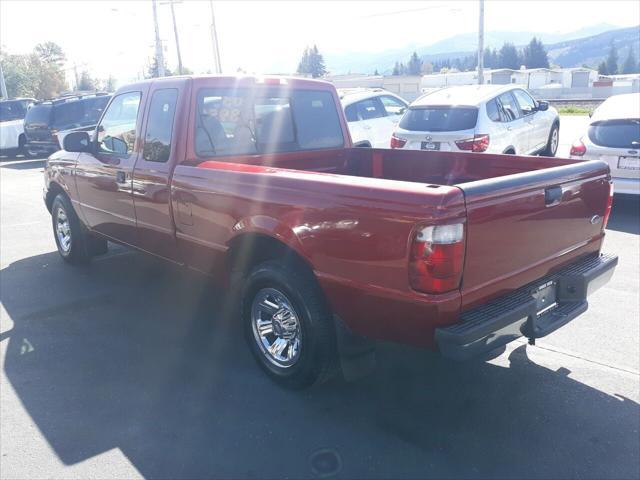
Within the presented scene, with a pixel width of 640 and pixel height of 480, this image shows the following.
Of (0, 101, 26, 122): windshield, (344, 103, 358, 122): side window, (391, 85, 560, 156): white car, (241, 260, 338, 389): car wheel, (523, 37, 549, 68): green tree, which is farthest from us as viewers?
(523, 37, 549, 68): green tree

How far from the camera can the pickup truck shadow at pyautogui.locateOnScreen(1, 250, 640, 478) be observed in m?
3.08

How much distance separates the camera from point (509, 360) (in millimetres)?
4188

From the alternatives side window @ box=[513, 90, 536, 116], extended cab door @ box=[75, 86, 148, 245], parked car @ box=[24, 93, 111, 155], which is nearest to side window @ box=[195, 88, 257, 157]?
extended cab door @ box=[75, 86, 148, 245]

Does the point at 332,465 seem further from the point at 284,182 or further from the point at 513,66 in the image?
the point at 513,66

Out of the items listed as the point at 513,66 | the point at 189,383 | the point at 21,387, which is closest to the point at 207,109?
the point at 189,383

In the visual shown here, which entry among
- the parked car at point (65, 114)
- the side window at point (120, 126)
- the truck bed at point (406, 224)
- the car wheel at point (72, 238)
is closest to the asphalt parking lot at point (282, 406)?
the truck bed at point (406, 224)

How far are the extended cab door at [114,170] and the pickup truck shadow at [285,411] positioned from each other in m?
0.98

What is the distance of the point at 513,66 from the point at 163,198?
159 meters

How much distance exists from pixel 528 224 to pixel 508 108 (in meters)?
7.36

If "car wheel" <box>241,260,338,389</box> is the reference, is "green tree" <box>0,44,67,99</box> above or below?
above

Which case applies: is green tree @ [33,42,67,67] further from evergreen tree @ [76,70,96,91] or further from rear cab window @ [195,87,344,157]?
rear cab window @ [195,87,344,157]

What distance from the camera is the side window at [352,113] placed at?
37.7 feet

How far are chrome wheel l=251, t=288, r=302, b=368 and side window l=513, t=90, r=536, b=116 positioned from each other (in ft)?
26.6

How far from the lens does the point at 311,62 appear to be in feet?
371
